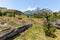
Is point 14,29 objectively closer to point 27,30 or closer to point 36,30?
point 27,30

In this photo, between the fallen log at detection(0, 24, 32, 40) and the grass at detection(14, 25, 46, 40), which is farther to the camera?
the grass at detection(14, 25, 46, 40)

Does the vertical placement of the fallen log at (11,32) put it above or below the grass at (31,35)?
above

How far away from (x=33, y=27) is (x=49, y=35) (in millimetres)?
4919

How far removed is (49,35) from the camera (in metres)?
38.9

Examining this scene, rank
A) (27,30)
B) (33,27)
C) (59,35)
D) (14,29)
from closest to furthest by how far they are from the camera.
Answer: (14,29)
(27,30)
(33,27)
(59,35)

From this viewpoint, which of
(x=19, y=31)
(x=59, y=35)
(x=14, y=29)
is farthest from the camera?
(x=59, y=35)

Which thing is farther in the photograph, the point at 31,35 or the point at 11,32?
the point at 31,35

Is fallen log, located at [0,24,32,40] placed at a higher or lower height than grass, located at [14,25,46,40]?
higher

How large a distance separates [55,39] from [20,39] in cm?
1117

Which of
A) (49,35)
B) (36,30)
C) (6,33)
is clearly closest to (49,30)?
(49,35)

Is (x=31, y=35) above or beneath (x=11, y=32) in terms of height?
beneath

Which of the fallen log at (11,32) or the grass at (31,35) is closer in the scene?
the fallen log at (11,32)

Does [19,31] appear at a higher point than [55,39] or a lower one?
higher

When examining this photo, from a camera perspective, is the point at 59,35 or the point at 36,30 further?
the point at 59,35
